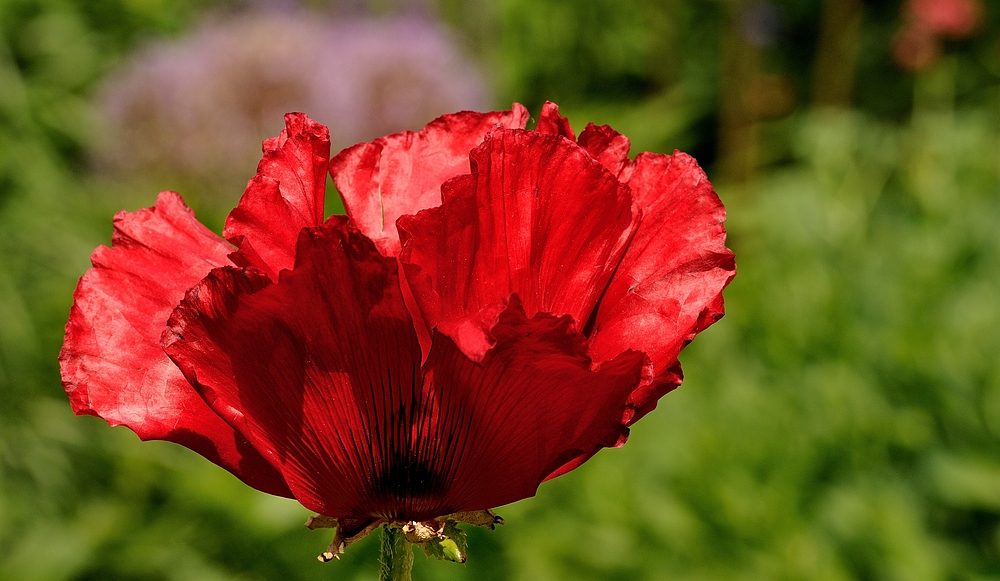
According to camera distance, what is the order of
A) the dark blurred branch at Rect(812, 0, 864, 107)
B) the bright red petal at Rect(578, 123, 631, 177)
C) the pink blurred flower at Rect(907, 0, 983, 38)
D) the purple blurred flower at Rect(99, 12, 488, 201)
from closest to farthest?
1. the bright red petal at Rect(578, 123, 631, 177)
2. the purple blurred flower at Rect(99, 12, 488, 201)
3. the pink blurred flower at Rect(907, 0, 983, 38)
4. the dark blurred branch at Rect(812, 0, 864, 107)

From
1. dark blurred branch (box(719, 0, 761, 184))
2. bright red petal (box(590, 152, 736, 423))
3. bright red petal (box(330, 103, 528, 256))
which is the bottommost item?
bright red petal (box(590, 152, 736, 423))

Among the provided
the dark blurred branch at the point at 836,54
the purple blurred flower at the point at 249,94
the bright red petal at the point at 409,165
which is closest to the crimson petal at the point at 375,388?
the bright red petal at the point at 409,165

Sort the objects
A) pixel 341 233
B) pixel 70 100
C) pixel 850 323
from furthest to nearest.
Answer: pixel 70 100 < pixel 850 323 < pixel 341 233

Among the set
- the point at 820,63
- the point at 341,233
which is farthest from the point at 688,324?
the point at 820,63

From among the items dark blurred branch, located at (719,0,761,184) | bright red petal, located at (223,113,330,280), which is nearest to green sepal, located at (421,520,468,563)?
bright red petal, located at (223,113,330,280)

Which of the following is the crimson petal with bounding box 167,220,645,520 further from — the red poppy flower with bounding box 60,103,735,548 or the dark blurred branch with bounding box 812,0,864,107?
the dark blurred branch with bounding box 812,0,864,107

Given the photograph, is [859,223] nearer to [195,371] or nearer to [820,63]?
[820,63]
